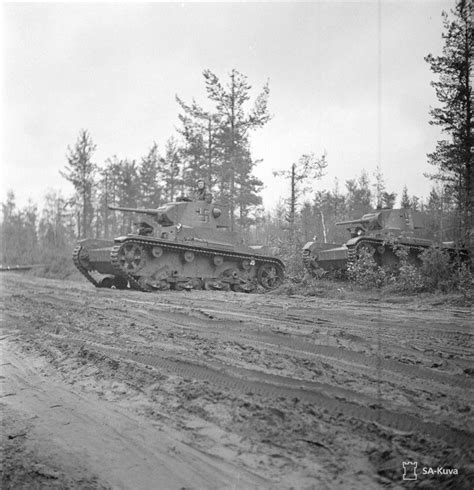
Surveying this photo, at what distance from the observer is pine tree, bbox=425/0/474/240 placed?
177 inches

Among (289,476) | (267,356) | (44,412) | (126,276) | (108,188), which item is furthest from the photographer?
(108,188)

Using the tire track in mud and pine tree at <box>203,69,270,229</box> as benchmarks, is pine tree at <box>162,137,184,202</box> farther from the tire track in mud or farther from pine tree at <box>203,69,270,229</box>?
the tire track in mud

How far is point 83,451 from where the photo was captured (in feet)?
7.86

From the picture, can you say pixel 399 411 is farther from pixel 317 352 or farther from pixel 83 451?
pixel 83 451

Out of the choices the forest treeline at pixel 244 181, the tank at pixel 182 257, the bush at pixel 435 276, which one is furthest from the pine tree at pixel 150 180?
the bush at pixel 435 276

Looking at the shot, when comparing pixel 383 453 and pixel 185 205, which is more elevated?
pixel 185 205

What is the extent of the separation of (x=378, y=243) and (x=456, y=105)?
26.7ft

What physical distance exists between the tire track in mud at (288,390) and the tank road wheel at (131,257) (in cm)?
832

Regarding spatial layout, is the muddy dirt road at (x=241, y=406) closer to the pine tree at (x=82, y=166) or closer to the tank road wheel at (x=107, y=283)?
the tank road wheel at (x=107, y=283)

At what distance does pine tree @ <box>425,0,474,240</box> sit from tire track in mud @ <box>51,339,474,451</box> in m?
3.39

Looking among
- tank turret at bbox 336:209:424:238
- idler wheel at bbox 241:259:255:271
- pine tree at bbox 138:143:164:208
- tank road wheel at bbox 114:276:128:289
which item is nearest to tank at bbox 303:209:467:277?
tank turret at bbox 336:209:424:238

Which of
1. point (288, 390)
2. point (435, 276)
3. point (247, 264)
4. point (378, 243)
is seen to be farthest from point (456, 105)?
point (247, 264)

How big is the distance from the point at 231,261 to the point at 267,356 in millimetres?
11086

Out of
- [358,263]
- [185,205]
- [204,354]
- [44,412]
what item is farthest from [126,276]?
[44,412]
